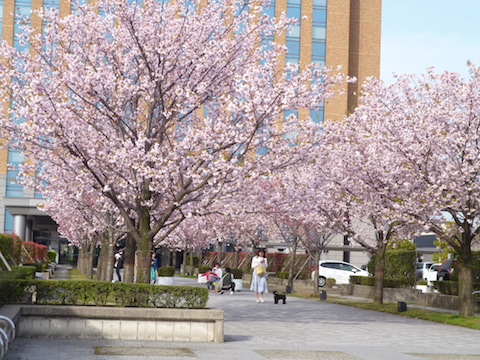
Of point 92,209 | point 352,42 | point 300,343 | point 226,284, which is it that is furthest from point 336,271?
point 352,42

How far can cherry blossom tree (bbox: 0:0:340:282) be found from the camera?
16141mm

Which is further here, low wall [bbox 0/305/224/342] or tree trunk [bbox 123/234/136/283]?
tree trunk [bbox 123/234/136/283]

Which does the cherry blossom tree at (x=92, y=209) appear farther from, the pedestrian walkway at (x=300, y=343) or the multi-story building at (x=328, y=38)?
the multi-story building at (x=328, y=38)

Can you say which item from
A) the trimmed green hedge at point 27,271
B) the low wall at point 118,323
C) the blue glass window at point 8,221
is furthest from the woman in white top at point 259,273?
the blue glass window at point 8,221

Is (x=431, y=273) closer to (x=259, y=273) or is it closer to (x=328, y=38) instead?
(x=259, y=273)

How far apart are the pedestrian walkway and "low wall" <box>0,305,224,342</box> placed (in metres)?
0.37

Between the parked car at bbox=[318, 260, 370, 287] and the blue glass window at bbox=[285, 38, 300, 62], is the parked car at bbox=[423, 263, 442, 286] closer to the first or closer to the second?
the parked car at bbox=[318, 260, 370, 287]

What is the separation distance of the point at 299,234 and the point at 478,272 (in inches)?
409

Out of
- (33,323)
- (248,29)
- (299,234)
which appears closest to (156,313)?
(33,323)

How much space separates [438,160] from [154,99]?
952 centimetres

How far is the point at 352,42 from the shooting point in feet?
254

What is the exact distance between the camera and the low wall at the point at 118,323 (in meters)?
13.4

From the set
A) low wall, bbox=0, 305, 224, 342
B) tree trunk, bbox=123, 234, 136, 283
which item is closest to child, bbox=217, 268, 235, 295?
tree trunk, bbox=123, 234, 136, 283

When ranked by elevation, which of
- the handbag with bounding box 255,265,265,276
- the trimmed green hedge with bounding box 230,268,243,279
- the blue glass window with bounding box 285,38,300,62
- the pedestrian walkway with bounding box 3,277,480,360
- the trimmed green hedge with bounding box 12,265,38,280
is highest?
the blue glass window with bounding box 285,38,300,62
